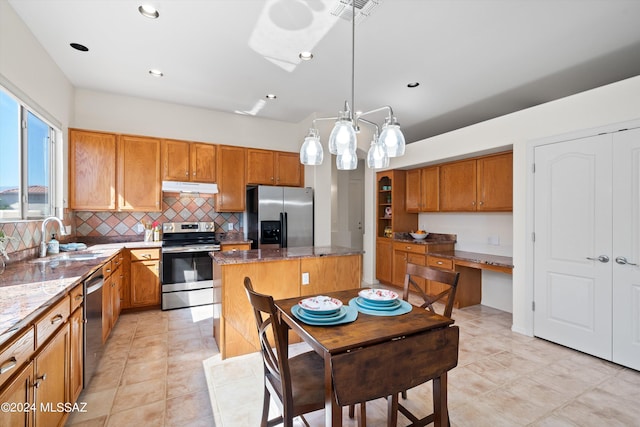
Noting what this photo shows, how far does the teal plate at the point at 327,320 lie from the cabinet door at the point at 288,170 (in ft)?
10.9

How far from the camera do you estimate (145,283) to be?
3.72m

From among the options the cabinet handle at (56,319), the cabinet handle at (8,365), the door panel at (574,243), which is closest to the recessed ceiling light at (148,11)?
the cabinet handle at (56,319)

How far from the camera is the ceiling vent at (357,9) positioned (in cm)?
212

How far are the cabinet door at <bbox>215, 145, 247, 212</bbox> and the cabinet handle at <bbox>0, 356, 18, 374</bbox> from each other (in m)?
3.42

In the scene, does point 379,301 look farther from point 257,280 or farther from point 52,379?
point 52,379

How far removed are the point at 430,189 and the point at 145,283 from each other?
4.39m

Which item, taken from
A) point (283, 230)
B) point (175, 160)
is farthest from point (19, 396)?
point (175, 160)

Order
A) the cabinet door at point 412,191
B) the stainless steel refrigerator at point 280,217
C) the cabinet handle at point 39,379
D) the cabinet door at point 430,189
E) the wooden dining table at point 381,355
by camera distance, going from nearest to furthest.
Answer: the wooden dining table at point 381,355 → the cabinet handle at point 39,379 → the stainless steel refrigerator at point 280,217 → the cabinet door at point 430,189 → the cabinet door at point 412,191

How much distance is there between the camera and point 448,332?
4.65 feet

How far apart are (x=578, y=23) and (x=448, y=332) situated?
273 cm

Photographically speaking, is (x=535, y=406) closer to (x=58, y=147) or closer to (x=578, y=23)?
(x=578, y=23)

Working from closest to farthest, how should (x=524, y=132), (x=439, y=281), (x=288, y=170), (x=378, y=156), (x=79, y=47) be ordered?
(x=439, y=281)
(x=378, y=156)
(x=79, y=47)
(x=524, y=132)
(x=288, y=170)

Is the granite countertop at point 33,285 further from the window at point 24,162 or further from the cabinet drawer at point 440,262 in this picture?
the cabinet drawer at point 440,262

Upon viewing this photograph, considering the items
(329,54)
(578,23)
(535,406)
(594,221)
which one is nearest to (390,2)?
(329,54)
